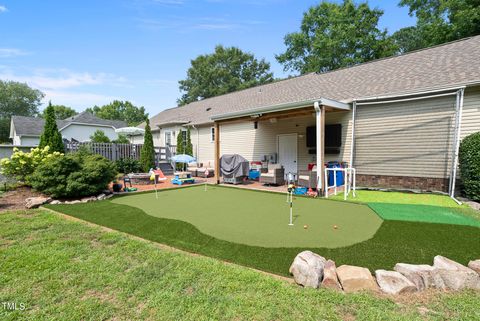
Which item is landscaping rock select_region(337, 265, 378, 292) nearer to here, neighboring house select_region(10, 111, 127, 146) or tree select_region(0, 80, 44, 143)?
neighboring house select_region(10, 111, 127, 146)

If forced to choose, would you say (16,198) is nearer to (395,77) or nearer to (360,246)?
(360,246)

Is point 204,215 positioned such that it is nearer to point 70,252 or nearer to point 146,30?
point 70,252

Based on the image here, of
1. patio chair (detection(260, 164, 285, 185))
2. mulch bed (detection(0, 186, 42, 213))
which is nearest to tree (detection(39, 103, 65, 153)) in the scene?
mulch bed (detection(0, 186, 42, 213))

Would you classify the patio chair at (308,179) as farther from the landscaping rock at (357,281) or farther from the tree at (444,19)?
the tree at (444,19)

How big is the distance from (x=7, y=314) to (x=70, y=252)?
4.70 ft

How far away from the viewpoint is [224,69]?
37.8m

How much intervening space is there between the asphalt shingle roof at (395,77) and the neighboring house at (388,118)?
3cm

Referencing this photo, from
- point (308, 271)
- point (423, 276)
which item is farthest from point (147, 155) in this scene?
point (423, 276)

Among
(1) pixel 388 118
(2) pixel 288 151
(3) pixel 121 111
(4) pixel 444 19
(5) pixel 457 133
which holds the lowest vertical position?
(2) pixel 288 151

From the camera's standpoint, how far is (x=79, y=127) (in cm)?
2605

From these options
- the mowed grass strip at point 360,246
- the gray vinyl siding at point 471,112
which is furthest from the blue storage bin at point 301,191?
the gray vinyl siding at point 471,112

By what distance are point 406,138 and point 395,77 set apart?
109 inches

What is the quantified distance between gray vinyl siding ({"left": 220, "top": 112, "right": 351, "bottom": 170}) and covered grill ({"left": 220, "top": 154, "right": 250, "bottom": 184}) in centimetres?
234

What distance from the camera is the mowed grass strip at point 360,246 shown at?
317cm
